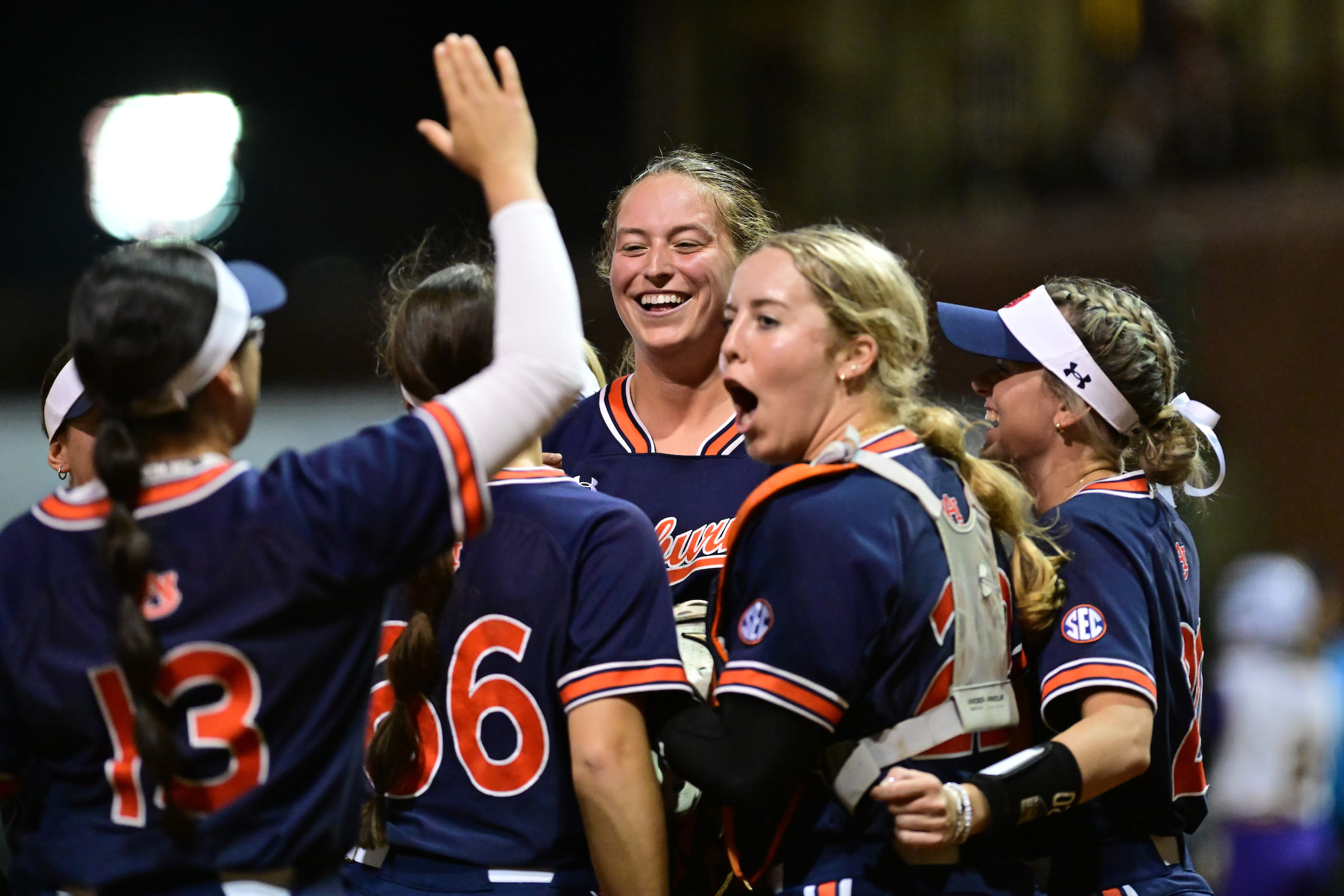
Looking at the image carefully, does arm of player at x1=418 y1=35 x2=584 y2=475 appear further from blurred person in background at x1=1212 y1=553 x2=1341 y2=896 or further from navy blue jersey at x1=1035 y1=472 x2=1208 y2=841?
blurred person in background at x1=1212 y1=553 x2=1341 y2=896

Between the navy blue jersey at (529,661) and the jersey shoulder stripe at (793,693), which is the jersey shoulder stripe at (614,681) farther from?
the jersey shoulder stripe at (793,693)

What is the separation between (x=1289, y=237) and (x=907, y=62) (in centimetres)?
317

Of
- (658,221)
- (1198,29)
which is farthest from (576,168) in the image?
(658,221)

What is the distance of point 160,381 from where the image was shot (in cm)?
163

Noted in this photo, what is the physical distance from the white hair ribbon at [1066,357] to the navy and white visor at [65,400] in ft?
5.60

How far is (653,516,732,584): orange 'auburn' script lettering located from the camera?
2.54 m

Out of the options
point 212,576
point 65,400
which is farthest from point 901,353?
point 65,400

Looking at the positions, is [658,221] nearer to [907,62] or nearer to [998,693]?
[998,693]

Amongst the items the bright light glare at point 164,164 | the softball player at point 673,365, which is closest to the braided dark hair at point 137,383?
the softball player at point 673,365

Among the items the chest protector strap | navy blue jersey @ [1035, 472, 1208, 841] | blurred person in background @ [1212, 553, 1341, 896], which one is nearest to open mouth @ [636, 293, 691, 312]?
navy blue jersey @ [1035, 472, 1208, 841]

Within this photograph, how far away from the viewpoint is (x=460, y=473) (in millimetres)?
1611

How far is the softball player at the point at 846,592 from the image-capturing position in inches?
73.0

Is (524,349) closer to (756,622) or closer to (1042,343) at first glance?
(756,622)

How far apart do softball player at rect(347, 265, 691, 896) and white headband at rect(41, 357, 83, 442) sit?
2.76ft
